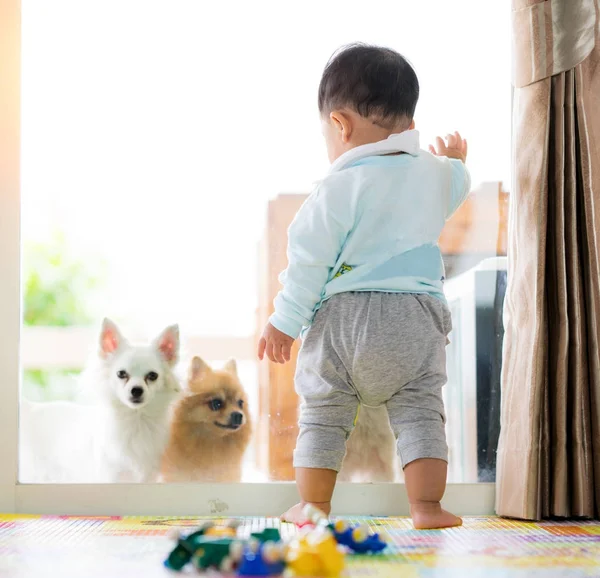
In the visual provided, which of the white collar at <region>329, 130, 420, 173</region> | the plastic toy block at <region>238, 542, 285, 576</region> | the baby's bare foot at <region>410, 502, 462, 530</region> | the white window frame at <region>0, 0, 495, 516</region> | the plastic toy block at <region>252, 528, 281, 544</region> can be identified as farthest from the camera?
the white window frame at <region>0, 0, 495, 516</region>

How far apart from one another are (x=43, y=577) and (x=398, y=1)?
1.44 metres

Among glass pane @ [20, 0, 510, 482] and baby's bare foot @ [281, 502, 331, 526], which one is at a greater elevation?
glass pane @ [20, 0, 510, 482]

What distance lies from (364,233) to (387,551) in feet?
1.96

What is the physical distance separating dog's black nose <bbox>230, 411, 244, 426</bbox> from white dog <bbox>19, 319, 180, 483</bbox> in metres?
0.14

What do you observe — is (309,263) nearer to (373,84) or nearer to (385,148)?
(385,148)

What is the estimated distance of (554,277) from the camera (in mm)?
1572

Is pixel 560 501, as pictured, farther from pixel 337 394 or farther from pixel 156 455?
pixel 156 455

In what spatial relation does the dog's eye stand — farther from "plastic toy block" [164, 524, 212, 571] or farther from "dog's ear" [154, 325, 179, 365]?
"plastic toy block" [164, 524, 212, 571]

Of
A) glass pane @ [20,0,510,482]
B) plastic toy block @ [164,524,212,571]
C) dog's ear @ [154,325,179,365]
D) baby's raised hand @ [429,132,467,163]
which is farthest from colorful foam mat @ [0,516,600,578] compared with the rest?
baby's raised hand @ [429,132,467,163]

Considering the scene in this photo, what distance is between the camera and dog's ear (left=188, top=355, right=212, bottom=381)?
5.67ft

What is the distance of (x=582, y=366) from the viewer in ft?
5.06

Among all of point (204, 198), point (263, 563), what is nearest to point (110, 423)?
point (204, 198)

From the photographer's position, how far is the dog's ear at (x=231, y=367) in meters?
1.74

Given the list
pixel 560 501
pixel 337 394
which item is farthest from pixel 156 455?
pixel 560 501
